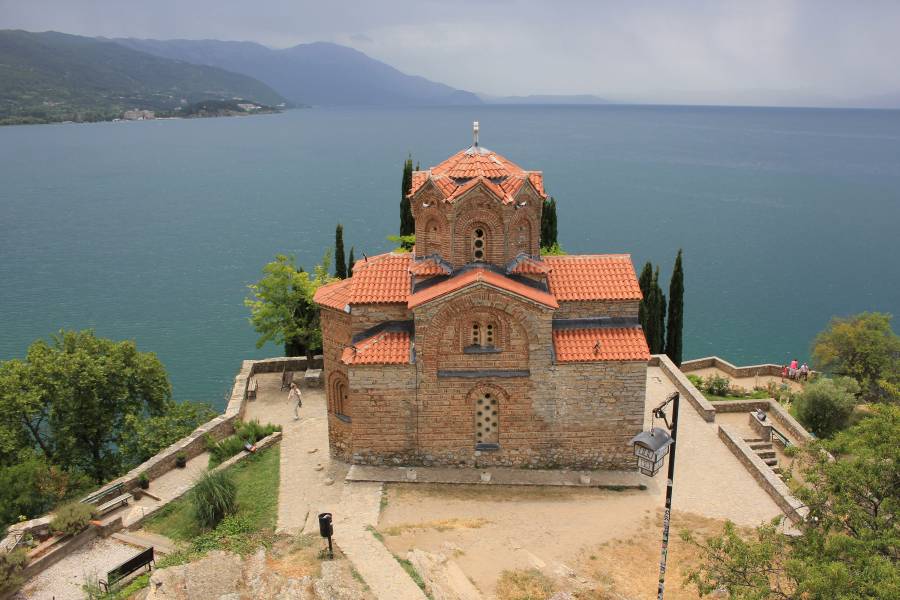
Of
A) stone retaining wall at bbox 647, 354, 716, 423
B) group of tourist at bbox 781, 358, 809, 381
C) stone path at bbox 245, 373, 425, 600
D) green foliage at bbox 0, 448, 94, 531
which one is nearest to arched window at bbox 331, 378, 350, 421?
stone path at bbox 245, 373, 425, 600

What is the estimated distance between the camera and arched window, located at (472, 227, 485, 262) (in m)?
21.0

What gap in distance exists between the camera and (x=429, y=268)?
2103 cm

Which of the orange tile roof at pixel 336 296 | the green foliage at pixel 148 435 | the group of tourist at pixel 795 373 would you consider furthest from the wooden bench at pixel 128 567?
the group of tourist at pixel 795 373

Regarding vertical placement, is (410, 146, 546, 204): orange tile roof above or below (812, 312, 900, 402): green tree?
above

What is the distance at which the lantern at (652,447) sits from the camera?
12070mm

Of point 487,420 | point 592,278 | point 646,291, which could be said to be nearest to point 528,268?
point 592,278

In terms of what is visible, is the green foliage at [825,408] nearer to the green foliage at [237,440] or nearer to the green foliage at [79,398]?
the green foliage at [237,440]

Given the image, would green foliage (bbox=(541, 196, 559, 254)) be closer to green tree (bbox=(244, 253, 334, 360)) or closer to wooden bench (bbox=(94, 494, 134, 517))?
green tree (bbox=(244, 253, 334, 360))

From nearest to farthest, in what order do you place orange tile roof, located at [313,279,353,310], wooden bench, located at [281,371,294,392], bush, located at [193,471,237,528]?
bush, located at [193,471,237,528] < orange tile roof, located at [313,279,353,310] < wooden bench, located at [281,371,294,392]

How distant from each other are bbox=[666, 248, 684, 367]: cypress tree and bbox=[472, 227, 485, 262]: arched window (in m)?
17.1

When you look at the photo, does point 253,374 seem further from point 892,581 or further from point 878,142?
point 878,142

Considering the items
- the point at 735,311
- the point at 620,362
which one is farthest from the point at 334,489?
the point at 735,311

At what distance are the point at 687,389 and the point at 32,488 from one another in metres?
23.3

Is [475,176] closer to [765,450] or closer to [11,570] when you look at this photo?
[765,450]
